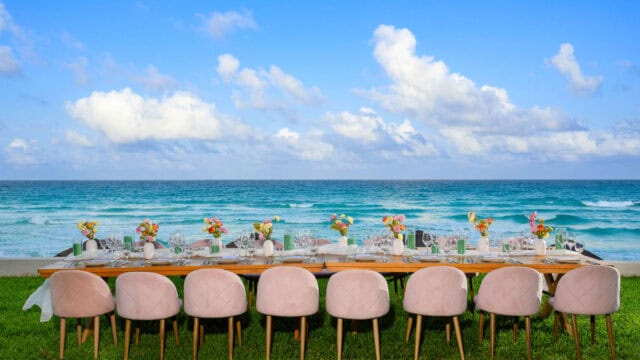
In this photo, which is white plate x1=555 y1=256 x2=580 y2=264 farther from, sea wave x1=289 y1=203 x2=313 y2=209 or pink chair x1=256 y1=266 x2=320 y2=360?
sea wave x1=289 y1=203 x2=313 y2=209

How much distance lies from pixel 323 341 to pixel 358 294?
94 cm

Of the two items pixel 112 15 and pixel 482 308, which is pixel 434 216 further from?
pixel 482 308

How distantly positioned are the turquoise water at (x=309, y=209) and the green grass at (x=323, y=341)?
11753 mm

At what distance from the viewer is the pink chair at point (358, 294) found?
4484 millimetres

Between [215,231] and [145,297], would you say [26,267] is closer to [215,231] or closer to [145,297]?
[215,231]

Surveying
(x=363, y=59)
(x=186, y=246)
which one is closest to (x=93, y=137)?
(x=363, y=59)

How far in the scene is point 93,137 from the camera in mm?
26656

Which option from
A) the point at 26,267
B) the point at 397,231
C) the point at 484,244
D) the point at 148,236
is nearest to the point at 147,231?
the point at 148,236

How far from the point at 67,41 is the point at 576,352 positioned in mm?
19385

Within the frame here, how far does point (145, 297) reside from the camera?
181 inches

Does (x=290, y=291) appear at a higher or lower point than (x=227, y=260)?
lower

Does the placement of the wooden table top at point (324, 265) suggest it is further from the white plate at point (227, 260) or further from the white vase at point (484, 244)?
the white vase at point (484, 244)

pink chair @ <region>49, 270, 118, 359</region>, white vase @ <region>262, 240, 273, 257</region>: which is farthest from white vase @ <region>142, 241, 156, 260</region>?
white vase @ <region>262, 240, 273, 257</region>

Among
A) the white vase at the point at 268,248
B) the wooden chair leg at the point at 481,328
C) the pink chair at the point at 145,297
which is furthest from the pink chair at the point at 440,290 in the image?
the pink chair at the point at 145,297
